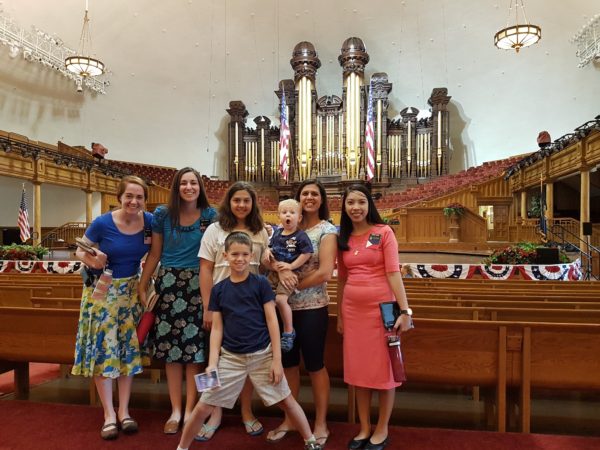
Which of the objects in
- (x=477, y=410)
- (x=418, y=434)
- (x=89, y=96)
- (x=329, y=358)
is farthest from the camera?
(x=89, y=96)

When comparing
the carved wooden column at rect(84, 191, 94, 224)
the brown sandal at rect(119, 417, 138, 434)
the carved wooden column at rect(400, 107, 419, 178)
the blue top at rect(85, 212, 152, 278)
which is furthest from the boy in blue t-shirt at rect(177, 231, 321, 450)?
the carved wooden column at rect(400, 107, 419, 178)

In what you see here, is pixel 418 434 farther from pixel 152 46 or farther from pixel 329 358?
pixel 152 46

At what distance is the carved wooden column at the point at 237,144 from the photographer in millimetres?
16469

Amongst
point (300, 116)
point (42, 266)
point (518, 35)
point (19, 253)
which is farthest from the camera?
point (300, 116)

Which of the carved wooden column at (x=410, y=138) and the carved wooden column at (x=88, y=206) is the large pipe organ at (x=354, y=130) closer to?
the carved wooden column at (x=410, y=138)

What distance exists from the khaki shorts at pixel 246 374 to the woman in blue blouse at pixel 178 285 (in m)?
0.34

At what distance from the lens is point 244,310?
1.74 metres

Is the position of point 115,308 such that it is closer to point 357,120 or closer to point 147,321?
point 147,321

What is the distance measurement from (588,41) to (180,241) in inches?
595

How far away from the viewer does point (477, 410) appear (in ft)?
8.16

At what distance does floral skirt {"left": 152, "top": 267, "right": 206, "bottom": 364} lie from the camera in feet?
6.57

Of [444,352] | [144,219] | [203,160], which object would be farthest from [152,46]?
[444,352]

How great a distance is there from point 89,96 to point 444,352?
640 inches

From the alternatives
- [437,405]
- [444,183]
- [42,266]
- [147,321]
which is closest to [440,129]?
[444,183]
